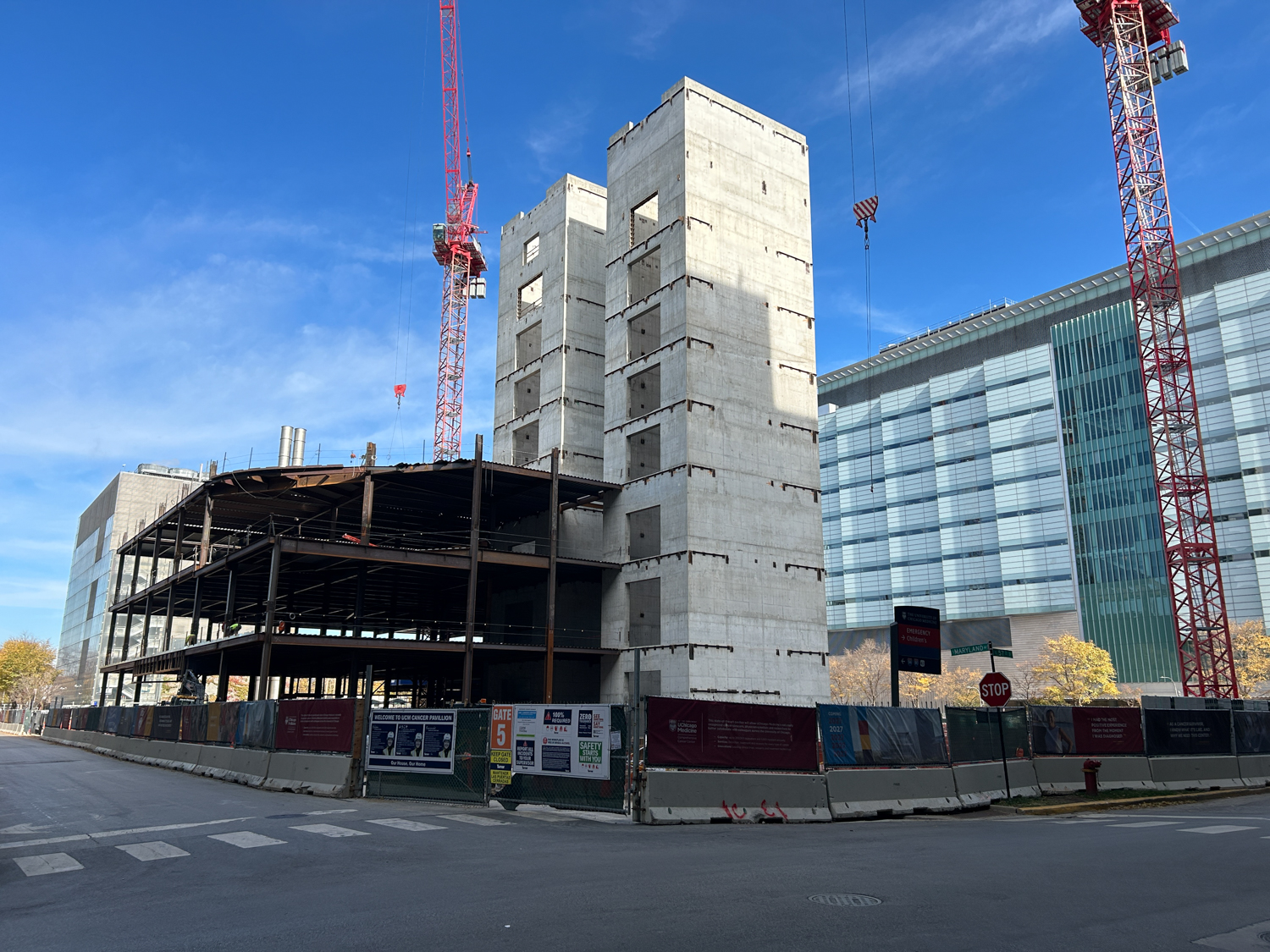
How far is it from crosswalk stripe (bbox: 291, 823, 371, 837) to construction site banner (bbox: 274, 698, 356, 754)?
222 inches

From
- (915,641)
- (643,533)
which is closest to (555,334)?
(643,533)

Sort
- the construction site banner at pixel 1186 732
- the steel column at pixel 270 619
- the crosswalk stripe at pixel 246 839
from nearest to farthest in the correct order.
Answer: the crosswalk stripe at pixel 246 839 → the construction site banner at pixel 1186 732 → the steel column at pixel 270 619

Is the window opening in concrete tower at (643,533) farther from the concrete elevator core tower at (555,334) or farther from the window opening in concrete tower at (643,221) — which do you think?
the window opening in concrete tower at (643,221)

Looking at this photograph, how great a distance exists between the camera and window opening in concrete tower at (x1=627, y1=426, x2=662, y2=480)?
166 feet

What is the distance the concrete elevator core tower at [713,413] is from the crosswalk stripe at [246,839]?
2865cm

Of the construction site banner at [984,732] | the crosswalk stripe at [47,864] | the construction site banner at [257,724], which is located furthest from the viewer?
the construction site banner at [257,724]

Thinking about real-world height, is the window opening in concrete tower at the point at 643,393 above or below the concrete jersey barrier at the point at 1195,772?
above

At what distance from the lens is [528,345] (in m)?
65.8

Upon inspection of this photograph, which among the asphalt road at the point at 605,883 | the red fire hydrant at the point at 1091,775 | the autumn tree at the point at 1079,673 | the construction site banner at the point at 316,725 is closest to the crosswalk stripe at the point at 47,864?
the asphalt road at the point at 605,883

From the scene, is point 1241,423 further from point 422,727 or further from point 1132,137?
point 422,727

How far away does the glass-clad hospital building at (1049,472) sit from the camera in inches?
3317

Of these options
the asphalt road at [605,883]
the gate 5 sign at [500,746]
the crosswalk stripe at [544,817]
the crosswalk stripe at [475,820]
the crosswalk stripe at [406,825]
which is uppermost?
the gate 5 sign at [500,746]

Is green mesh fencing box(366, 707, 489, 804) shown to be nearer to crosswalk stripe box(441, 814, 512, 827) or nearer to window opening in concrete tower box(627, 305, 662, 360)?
crosswalk stripe box(441, 814, 512, 827)

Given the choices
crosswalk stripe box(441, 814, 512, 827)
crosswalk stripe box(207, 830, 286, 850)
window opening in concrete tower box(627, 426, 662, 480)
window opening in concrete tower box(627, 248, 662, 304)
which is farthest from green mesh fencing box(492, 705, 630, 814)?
window opening in concrete tower box(627, 248, 662, 304)
